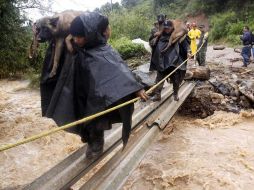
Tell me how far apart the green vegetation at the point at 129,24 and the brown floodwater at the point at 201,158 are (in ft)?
13.1

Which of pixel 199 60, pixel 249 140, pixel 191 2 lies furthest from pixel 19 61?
pixel 191 2

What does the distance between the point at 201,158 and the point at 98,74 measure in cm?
324

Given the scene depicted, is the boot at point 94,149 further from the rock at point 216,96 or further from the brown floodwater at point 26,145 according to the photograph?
the rock at point 216,96

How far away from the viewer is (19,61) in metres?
8.38

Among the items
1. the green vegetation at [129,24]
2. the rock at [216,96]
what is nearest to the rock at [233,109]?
the rock at [216,96]

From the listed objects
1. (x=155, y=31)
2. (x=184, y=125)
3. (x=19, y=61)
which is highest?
(x=155, y=31)

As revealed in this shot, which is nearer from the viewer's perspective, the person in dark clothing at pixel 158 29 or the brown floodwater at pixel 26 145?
the brown floodwater at pixel 26 145

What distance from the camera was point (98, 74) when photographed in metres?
3.32

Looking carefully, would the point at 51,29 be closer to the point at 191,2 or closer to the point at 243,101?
the point at 243,101

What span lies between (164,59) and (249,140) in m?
2.23

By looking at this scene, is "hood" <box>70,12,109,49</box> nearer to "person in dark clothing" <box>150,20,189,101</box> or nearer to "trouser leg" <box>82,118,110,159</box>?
"trouser leg" <box>82,118,110,159</box>

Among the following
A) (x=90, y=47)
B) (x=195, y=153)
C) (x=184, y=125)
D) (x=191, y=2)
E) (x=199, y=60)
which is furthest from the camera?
(x=191, y=2)

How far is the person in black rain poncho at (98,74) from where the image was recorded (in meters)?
3.25

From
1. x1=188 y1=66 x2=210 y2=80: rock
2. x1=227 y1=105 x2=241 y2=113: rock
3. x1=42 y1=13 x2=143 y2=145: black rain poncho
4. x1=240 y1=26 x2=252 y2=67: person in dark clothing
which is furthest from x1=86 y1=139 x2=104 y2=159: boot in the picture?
x1=240 y1=26 x2=252 y2=67: person in dark clothing
